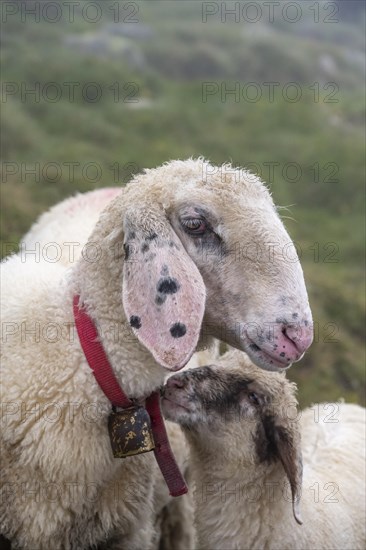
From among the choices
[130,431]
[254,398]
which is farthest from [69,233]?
[130,431]

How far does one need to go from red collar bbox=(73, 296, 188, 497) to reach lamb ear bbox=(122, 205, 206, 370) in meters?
0.42

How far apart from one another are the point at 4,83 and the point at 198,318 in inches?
428

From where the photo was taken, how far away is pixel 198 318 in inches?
110

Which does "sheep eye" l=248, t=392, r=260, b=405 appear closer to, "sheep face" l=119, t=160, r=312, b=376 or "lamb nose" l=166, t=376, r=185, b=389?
"lamb nose" l=166, t=376, r=185, b=389

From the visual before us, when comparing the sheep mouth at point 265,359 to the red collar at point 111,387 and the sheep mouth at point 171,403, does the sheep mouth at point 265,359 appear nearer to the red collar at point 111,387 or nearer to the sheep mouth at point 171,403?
the red collar at point 111,387

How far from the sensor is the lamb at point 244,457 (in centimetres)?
373

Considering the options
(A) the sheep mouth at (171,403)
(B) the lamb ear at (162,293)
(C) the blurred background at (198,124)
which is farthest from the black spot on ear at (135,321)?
(C) the blurred background at (198,124)

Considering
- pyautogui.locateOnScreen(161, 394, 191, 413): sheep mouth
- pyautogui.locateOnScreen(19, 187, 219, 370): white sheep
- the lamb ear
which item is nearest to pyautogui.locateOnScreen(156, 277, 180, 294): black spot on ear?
the lamb ear

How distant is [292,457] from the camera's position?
369 centimetres

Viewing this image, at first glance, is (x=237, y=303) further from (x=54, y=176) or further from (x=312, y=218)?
(x=312, y=218)

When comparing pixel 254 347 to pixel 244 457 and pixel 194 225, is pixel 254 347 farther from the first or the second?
pixel 244 457

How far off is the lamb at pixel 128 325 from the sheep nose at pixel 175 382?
0.36m

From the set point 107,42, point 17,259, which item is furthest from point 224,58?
point 17,259

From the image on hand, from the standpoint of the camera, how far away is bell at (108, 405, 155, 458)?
10.4ft
